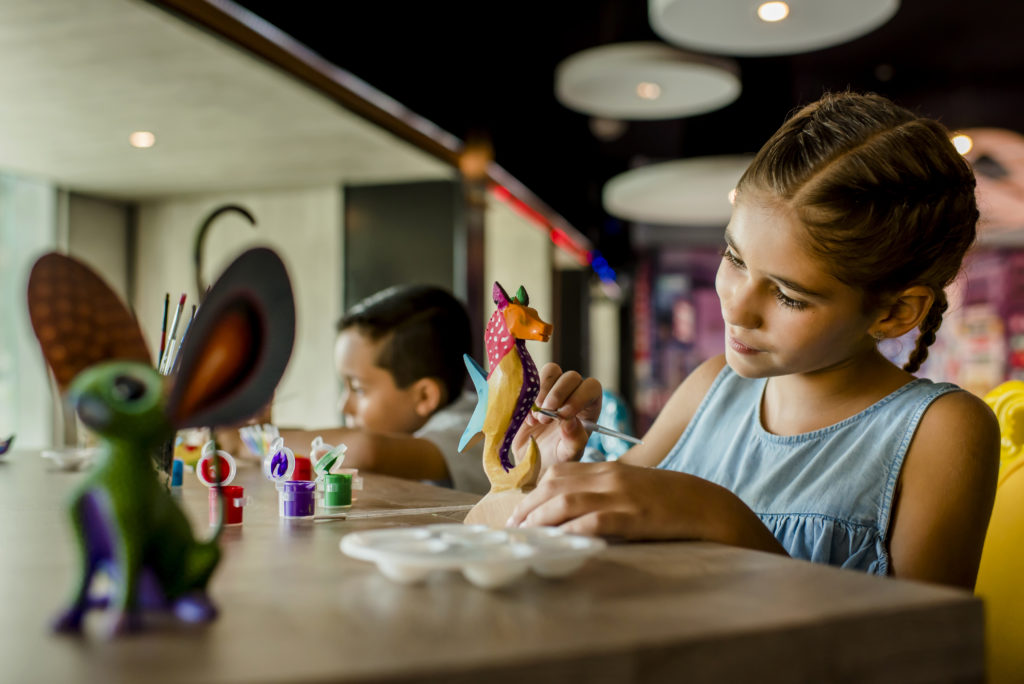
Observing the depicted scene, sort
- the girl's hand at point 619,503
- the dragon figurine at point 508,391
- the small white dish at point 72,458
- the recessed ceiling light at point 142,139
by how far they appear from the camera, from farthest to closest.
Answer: the recessed ceiling light at point 142,139
the small white dish at point 72,458
the dragon figurine at point 508,391
the girl's hand at point 619,503

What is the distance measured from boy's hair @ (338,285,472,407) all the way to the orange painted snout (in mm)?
1111

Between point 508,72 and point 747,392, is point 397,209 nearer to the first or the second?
point 508,72

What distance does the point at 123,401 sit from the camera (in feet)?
1.40

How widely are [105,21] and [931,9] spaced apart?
14.1ft

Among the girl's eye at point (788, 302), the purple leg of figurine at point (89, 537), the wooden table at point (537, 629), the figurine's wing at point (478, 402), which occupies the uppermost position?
the girl's eye at point (788, 302)

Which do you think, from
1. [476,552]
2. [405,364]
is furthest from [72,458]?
[476,552]

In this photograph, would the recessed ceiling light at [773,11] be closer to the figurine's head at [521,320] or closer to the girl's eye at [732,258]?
the girl's eye at [732,258]

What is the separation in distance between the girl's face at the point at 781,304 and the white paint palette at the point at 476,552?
1.48ft

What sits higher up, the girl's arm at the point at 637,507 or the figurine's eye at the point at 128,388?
the figurine's eye at the point at 128,388

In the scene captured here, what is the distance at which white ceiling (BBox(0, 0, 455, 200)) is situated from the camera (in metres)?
3.03

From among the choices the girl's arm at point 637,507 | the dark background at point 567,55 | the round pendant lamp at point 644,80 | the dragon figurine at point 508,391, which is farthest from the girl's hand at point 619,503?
the round pendant lamp at point 644,80

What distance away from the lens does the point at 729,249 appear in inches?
38.4

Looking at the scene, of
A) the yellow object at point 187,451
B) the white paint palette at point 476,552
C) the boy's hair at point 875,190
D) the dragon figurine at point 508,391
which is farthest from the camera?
the yellow object at point 187,451

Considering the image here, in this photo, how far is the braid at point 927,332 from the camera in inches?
41.8
